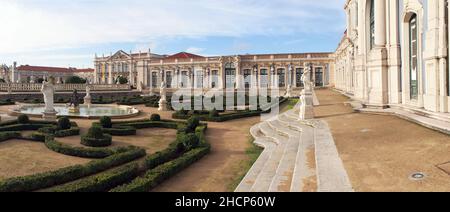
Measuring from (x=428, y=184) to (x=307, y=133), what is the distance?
6.00 meters

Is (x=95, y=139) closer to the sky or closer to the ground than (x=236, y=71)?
closer to the ground

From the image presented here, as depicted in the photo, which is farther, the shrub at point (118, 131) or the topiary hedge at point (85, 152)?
the shrub at point (118, 131)

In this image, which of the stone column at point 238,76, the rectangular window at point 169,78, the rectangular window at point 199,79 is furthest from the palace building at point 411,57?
the rectangular window at point 169,78

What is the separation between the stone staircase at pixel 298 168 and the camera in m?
5.74

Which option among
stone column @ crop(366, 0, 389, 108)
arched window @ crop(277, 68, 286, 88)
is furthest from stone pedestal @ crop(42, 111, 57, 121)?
arched window @ crop(277, 68, 286, 88)

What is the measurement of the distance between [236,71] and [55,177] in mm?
54780

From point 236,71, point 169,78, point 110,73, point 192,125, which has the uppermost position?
point 110,73

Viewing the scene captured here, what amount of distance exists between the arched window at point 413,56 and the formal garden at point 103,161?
817cm

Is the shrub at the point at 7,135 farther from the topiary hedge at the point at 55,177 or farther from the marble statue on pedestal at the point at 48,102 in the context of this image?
the marble statue on pedestal at the point at 48,102

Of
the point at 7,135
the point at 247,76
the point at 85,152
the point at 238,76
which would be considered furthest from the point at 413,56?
the point at 247,76

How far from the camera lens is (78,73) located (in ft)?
356

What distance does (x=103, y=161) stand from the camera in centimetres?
838

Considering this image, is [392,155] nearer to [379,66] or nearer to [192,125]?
[379,66]
